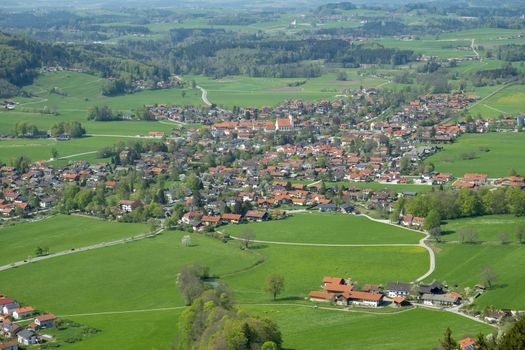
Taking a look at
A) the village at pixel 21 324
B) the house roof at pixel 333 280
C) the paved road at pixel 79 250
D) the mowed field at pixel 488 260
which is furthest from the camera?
the paved road at pixel 79 250

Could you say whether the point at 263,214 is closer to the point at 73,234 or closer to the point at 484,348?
the point at 73,234

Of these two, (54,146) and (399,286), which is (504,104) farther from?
(399,286)

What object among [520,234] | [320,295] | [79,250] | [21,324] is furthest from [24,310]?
[520,234]

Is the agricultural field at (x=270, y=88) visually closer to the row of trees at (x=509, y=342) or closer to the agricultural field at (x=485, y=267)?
the agricultural field at (x=485, y=267)

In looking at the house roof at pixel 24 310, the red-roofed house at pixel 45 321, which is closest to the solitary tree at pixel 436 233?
the red-roofed house at pixel 45 321

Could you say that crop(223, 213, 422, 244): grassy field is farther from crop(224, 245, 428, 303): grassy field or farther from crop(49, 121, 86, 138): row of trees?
crop(49, 121, 86, 138): row of trees

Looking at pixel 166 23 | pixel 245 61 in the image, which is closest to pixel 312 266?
pixel 245 61

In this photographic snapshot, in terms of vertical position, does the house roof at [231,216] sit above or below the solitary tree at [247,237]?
below
